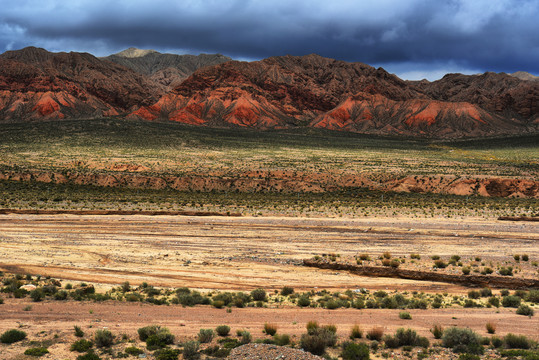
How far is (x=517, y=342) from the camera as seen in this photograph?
38.0 feet

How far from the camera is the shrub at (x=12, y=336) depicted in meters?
11.8

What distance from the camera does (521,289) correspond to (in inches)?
719

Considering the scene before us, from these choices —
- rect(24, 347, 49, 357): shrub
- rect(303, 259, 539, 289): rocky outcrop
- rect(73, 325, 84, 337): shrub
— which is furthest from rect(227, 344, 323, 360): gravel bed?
rect(303, 259, 539, 289): rocky outcrop

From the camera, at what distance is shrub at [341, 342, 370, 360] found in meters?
11.0

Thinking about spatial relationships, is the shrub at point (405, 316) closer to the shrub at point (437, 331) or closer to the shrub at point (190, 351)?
the shrub at point (437, 331)

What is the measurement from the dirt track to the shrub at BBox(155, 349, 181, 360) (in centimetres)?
653

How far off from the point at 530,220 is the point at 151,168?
5034 centimetres

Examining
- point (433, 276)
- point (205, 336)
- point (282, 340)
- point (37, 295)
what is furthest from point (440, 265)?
point (37, 295)

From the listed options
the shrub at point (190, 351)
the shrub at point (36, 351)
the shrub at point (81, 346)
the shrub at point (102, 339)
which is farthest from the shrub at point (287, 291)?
the shrub at point (36, 351)

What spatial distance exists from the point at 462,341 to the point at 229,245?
52.0 ft

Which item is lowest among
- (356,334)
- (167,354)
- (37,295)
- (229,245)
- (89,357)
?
(229,245)

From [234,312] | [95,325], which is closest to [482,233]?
[234,312]

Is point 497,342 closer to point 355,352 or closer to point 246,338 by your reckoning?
point 355,352

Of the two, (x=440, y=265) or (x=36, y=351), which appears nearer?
(x=36, y=351)
